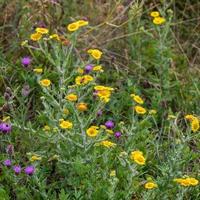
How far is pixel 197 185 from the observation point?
2555mm

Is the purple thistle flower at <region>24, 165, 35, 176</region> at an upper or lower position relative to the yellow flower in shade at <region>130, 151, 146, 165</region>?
lower

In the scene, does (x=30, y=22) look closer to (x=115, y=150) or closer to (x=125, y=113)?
(x=125, y=113)

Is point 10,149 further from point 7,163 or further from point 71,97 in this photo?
point 71,97

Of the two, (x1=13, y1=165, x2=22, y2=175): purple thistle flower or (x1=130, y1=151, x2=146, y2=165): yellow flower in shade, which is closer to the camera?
(x1=130, y1=151, x2=146, y2=165): yellow flower in shade

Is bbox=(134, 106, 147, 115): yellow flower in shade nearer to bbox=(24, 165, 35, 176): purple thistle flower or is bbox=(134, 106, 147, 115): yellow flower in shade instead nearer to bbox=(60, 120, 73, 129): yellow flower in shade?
bbox=(60, 120, 73, 129): yellow flower in shade

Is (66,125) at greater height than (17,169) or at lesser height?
greater

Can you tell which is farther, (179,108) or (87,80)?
(179,108)

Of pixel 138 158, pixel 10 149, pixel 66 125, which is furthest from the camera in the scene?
pixel 10 149

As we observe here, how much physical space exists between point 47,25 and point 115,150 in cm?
114

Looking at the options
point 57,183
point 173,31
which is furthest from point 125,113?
point 173,31

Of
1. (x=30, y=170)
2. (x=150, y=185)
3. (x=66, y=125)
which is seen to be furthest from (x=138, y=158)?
(x=30, y=170)

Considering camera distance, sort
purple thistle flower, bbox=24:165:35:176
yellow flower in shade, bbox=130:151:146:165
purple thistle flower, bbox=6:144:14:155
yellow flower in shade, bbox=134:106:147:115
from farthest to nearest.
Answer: yellow flower in shade, bbox=134:106:147:115
purple thistle flower, bbox=6:144:14:155
purple thistle flower, bbox=24:165:35:176
yellow flower in shade, bbox=130:151:146:165

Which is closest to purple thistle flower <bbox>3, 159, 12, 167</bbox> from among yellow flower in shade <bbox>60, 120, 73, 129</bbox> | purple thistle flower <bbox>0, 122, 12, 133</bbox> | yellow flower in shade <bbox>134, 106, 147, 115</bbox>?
purple thistle flower <bbox>0, 122, 12, 133</bbox>

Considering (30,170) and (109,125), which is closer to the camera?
(30,170)
